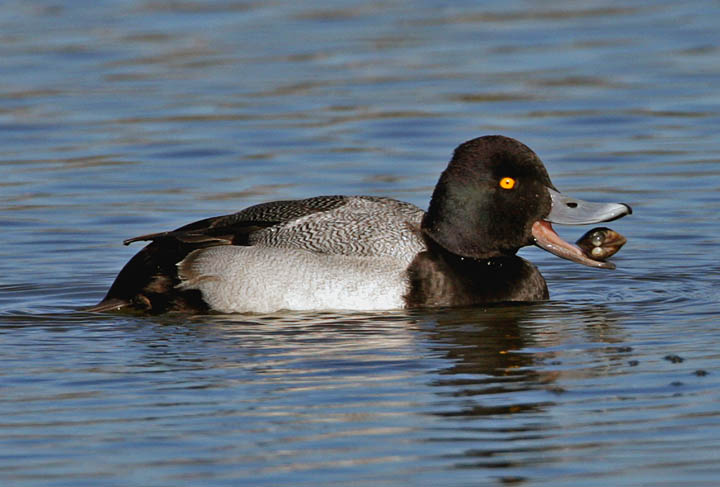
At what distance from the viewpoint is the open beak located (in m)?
9.73

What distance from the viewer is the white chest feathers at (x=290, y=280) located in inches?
371

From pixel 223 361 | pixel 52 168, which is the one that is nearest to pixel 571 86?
pixel 52 168

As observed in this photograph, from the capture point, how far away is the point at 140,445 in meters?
6.68

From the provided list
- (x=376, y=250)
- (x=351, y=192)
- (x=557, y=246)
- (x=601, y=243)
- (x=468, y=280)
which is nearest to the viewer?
(x=376, y=250)

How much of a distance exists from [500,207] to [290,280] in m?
1.36

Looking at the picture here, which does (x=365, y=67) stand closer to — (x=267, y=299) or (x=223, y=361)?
(x=267, y=299)

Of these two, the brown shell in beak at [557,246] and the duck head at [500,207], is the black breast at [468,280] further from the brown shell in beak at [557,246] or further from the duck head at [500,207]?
the brown shell in beak at [557,246]

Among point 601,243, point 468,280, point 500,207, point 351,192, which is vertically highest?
point 500,207

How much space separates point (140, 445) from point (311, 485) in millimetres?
927

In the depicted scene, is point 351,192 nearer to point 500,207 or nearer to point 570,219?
point 500,207

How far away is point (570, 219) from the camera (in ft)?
31.9

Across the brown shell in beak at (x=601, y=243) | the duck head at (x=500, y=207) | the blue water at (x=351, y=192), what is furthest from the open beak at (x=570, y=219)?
the blue water at (x=351, y=192)

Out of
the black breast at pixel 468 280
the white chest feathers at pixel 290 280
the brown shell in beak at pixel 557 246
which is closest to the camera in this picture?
the white chest feathers at pixel 290 280

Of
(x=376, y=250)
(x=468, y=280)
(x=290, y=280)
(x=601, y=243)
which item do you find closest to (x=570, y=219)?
(x=601, y=243)
